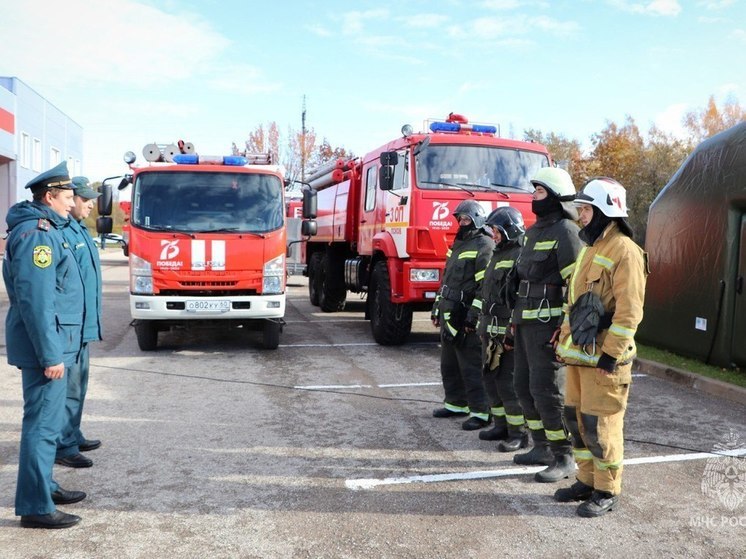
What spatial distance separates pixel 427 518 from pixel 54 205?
110 inches

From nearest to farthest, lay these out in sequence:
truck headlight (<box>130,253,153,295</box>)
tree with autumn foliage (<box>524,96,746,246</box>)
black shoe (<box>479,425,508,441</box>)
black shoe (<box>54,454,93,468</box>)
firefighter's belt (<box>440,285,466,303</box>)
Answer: black shoe (<box>54,454,93,468</box>) → black shoe (<box>479,425,508,441</box>) → firefighter's belt (<box>440,285,466,303</box>) → truck headlight (<box>130,253,153,295</box>) → tree with autumn foliage (<box>524,96,746,246</box>)

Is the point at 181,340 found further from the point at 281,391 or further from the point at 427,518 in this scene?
the point at 427,518

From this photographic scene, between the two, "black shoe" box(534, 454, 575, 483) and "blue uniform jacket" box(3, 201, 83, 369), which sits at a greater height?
"blue uniform jacket" box(3, 201, 83, 369)

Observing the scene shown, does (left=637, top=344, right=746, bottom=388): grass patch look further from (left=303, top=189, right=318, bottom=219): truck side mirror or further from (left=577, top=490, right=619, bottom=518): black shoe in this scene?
(left=303, top=189, right=318, bottom=219): truck side mirror

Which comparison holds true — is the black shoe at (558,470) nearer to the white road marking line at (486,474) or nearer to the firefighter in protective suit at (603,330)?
the white road marking line at (486,474)

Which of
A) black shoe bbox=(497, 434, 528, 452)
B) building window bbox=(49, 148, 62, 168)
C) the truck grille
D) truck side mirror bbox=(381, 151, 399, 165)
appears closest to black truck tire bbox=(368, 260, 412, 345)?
truck side mirror bbox=(381, 151, 399, 165)

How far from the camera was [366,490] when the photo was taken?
4.21m

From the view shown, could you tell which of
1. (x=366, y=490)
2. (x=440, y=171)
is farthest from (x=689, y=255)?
(x=366, y=490)

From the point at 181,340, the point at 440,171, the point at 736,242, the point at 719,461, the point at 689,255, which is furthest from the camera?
the point at 181,340

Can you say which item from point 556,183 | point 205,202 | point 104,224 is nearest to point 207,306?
point 205,202

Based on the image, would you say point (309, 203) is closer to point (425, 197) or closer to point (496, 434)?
point (425, 197)

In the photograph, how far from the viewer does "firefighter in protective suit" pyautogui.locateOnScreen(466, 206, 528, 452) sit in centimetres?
505

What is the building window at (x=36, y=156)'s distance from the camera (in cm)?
3769

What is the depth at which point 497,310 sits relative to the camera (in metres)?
5.07
